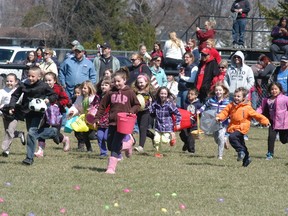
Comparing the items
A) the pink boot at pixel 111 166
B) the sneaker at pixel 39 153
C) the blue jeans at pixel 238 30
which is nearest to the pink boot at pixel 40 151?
the sneaker at pixel 39 153

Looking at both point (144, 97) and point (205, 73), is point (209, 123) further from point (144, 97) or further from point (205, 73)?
point (205, 73)

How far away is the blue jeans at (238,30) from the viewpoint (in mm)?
24016

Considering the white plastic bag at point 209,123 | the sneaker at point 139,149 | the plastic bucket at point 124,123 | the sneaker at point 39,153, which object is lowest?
the sneaker at point 139,149

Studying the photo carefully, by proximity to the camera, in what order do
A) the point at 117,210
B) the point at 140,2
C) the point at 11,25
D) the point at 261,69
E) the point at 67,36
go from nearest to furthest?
the point at 117,210 → the point at 261,69 → the point at 67,36 → the point at 140,2 → the point at 11,25

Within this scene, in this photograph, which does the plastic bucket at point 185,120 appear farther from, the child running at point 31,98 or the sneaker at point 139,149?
the child running at point 31,98

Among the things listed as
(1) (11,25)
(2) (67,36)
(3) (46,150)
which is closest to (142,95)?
(3) (46,150)

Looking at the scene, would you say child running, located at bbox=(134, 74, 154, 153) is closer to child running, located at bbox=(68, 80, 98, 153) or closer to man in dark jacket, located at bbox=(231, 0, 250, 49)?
child running, located at bbox=(68, 80, 98, 153)

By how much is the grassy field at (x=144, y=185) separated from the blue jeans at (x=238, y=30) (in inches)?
376

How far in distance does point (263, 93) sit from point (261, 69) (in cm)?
112

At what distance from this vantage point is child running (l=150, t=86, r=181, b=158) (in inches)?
581

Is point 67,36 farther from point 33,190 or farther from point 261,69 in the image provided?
point 33,190

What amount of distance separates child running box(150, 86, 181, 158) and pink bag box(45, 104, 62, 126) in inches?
74.9

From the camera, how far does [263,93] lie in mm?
22484

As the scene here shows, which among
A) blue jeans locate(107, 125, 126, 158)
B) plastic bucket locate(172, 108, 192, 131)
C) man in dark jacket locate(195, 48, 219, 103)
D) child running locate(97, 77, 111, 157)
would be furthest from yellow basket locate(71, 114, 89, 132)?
man in dark jacket locate(195, 48, 219, 103)
